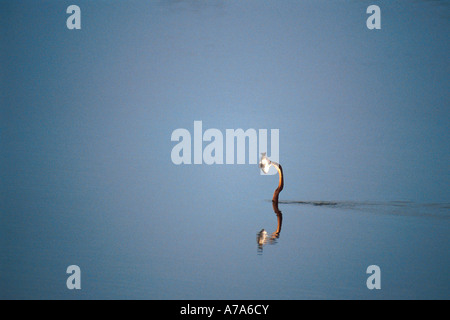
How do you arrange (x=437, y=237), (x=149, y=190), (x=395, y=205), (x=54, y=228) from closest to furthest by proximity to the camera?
(x=437, y=237), (x=54, y=228), (x=395, y=205), (x=149, y=190)

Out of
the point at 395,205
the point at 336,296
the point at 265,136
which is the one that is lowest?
the point at 336,296

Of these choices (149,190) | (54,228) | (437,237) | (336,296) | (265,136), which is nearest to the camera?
(336,296)

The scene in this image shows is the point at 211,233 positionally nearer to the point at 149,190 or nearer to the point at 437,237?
the point at 437,237

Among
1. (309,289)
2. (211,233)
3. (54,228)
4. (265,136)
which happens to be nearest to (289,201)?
(211,233)

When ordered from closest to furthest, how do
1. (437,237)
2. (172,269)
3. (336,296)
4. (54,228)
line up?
(336,296), (172,269), (437,237), (54,228)

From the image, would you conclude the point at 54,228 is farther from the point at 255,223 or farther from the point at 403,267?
the point at 403,267

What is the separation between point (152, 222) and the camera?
23453mm

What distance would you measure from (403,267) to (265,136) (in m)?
36.4

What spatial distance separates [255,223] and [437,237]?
19.3 feet

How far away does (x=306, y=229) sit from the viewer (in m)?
21.7

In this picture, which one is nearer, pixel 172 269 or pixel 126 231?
pixel 172 269

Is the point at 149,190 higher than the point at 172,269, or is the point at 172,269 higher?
the point at 149,190

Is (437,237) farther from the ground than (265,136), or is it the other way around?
(265,136)

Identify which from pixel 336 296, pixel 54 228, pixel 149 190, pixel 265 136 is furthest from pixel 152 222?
pixel 265 136
